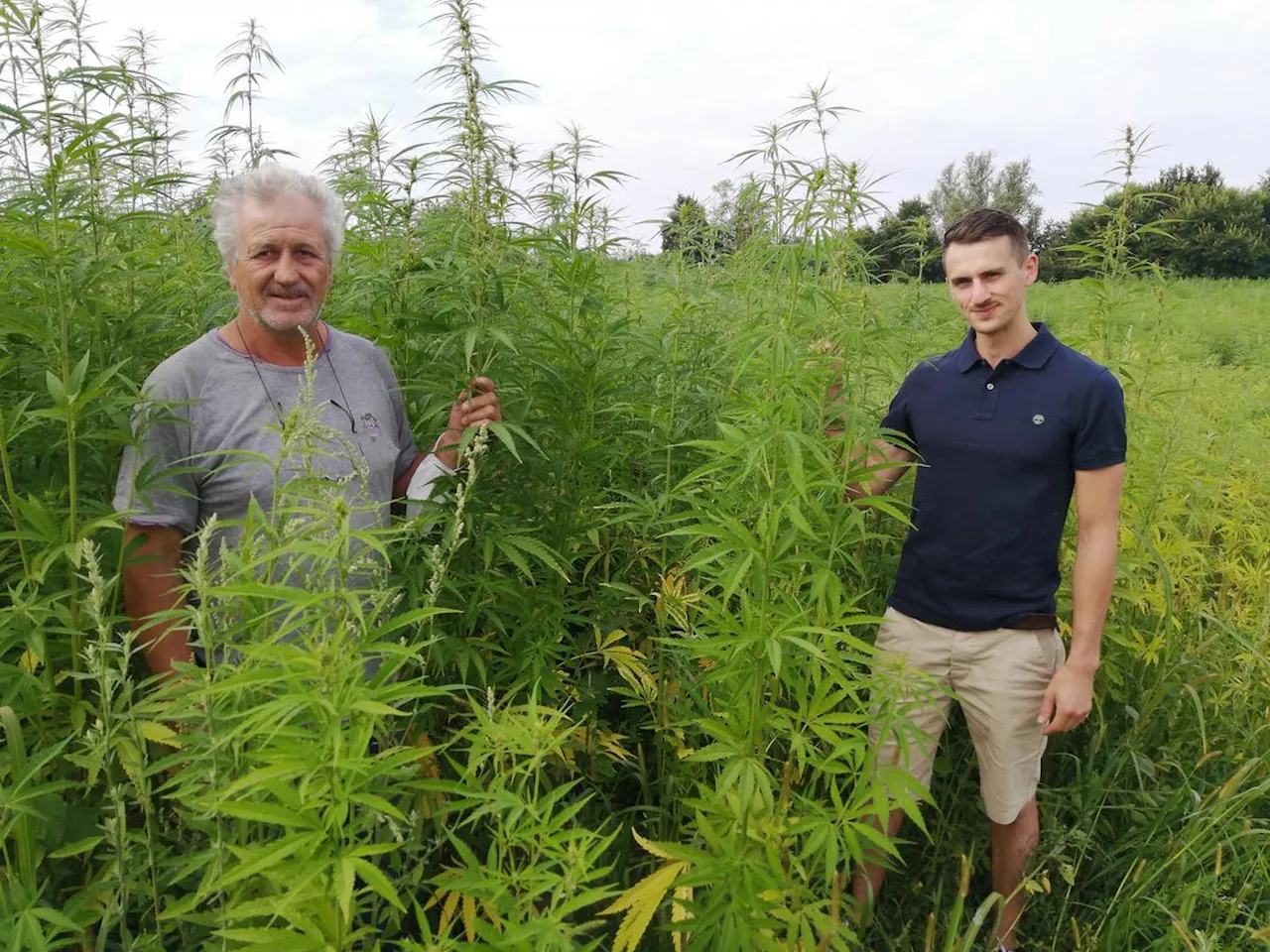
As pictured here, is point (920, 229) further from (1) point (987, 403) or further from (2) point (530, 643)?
(2) point (530, 643)

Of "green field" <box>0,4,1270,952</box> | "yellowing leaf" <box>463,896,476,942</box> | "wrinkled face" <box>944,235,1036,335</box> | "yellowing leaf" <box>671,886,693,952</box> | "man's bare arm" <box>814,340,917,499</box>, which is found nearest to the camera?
"green field" <box>0,4,1270,952</box>

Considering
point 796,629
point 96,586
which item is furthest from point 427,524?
point 796,629

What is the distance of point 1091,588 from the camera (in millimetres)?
2754

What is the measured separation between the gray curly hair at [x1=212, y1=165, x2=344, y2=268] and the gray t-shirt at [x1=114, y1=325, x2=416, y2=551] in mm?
345

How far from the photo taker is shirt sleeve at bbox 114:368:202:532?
2227 millimetres

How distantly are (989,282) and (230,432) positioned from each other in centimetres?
262

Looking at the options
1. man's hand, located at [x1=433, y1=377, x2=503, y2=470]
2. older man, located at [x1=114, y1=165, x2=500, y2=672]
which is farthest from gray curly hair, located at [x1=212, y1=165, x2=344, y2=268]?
man's hand, located at [x1=433, y1=377, x2=503, y2=470]

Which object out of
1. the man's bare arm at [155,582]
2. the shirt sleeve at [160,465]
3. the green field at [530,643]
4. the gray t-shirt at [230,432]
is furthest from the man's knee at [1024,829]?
the shirt sleeve at [160,465]

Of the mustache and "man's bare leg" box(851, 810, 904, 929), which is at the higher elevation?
the mustache

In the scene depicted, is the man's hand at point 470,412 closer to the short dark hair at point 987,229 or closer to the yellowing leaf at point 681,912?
the yellowing leaf at point 681,912

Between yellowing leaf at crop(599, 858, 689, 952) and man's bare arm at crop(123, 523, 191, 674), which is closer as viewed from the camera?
yellowing leaf at crop(599, 858, 689, 952)

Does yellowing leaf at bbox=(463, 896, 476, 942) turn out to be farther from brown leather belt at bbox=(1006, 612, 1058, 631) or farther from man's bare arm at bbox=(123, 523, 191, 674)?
brown leather belt at bbox=(1006, 612, 1058, 631)

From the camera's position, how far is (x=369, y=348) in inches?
109

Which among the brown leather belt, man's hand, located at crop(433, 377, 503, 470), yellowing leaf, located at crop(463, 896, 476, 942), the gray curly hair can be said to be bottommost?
yellowing leaf, located at crop(463, 896, 476, 942)
